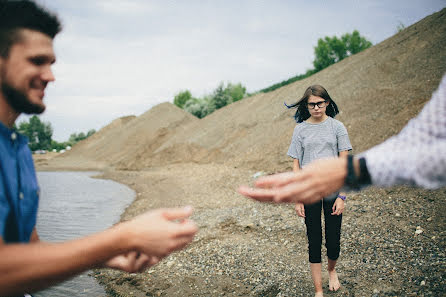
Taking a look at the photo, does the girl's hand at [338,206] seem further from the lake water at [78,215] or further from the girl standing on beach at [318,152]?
the lake water at [78,215]

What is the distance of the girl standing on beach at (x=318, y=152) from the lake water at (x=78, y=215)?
3.08 metres

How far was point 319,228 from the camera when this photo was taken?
127 inches

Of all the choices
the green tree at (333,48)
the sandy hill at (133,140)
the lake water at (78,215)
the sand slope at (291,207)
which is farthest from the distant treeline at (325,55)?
the lake water at (78,215)

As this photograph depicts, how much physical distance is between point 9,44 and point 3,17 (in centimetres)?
12

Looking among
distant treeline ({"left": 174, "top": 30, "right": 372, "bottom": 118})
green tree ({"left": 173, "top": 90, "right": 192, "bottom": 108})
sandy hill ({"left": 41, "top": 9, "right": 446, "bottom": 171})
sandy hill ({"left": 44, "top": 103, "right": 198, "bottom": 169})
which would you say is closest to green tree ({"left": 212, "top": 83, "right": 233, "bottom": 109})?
distant treeline ({"left": 174, "top": 30, "right": 372, "bottom": 118})

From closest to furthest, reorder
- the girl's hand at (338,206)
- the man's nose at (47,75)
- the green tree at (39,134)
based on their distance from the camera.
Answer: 1. the man's nose at (47,75)
2. the girl's hand at (338,206)
3. the green tree at (39,134)

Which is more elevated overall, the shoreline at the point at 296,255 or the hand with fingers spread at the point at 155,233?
the hand with fingers spread at the point at 155,233

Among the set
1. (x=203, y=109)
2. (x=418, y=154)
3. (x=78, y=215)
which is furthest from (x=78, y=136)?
(x=418, y=154)

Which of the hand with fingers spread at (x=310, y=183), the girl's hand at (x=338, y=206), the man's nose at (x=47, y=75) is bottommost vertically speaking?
the girl's hand at (x=338, y=206)

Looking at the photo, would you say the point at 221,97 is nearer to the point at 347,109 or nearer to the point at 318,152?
the point at 347,109

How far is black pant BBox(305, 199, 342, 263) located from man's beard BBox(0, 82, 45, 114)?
2713mm

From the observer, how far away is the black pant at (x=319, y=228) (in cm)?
321

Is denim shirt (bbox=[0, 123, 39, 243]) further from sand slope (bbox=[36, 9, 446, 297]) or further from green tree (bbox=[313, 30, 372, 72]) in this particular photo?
green tree (bbox=[313, 30, 372, 72])

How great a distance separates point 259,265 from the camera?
15.0ft
